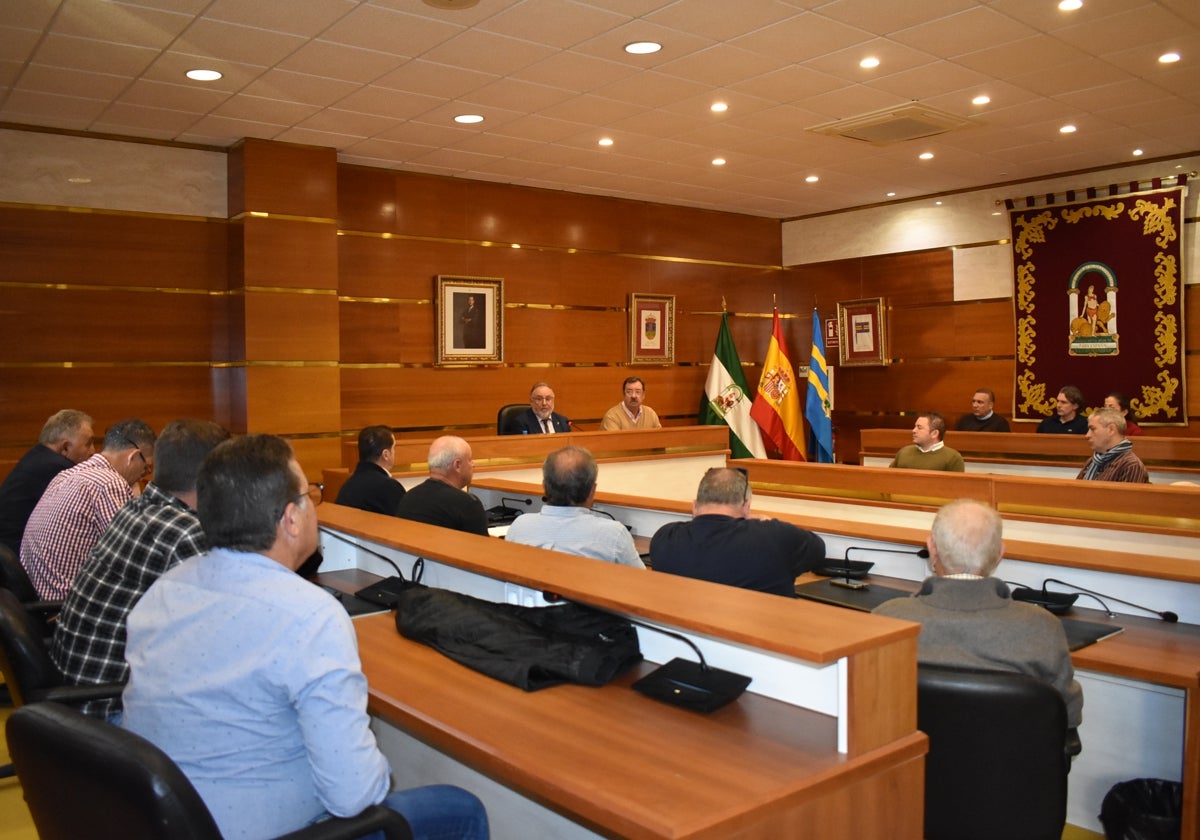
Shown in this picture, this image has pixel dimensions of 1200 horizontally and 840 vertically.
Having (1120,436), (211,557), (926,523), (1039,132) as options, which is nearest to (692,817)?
(211,557)

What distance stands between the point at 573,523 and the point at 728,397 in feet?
22.1

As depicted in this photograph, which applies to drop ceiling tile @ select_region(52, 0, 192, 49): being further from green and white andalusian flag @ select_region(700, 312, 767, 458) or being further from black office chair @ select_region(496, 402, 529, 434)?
green and white andalusian flag @ select_region(700, 312, 767, 458)

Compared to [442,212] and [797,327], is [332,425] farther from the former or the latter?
[797,327]

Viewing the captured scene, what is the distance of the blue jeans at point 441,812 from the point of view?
5.99 feet

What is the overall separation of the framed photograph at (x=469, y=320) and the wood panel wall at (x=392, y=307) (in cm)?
10

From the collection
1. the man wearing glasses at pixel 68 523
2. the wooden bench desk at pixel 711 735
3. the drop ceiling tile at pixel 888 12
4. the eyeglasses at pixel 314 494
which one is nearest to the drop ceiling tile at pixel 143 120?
the eyeglasses at pixel 314 494

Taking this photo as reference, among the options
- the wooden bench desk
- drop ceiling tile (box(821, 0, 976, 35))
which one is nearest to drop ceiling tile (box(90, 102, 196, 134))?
drop ceiling tile (box(821, 0, 976, 35))

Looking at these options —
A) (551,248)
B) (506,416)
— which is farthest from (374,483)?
(551,248)

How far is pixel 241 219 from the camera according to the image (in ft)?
22.5

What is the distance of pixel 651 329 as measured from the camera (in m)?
9.55

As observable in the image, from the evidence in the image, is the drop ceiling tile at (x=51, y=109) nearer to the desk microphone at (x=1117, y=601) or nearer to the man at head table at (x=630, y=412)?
the man at head table at (x=630, y=412)

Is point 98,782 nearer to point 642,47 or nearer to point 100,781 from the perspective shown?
point 100,781

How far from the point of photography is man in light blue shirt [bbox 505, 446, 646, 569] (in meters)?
3.16

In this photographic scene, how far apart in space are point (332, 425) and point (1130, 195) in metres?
6.60
